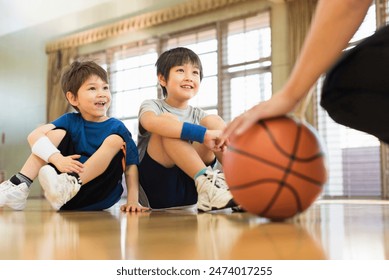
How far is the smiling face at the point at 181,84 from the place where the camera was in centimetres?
197

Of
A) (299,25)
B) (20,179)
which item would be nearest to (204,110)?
(299,25)

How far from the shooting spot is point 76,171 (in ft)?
5.74

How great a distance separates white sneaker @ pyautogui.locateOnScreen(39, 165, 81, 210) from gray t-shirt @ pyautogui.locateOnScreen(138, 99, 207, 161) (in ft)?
1.08

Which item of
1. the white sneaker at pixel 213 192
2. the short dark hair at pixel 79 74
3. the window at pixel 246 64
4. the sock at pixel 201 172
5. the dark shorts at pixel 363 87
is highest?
the window at pixel 246 64

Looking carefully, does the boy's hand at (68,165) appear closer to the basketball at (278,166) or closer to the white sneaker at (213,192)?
the white sneaker at (213,192)

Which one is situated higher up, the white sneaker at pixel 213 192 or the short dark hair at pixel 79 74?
the short dark hair at pixel 79 74

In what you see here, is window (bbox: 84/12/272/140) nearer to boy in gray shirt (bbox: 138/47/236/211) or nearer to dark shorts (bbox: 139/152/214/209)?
boy in gray shirt (bbox: 138/47/236/211)

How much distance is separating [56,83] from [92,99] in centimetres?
480

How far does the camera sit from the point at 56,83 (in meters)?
6.57

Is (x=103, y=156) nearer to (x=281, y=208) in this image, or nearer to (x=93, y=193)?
(x=93, y=193)

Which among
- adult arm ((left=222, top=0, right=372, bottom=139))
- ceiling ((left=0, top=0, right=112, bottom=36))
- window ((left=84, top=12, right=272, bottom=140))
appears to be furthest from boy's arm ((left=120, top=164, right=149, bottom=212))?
ceiling ((left=0, top=0, right=112, bottom=36))

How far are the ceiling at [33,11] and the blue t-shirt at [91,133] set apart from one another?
4184 mm

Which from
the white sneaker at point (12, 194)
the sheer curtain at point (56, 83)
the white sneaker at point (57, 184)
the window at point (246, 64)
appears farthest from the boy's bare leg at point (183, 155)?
the sheer curtain at point (56, 83)

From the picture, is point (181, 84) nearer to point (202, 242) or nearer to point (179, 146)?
point (179, 146)
